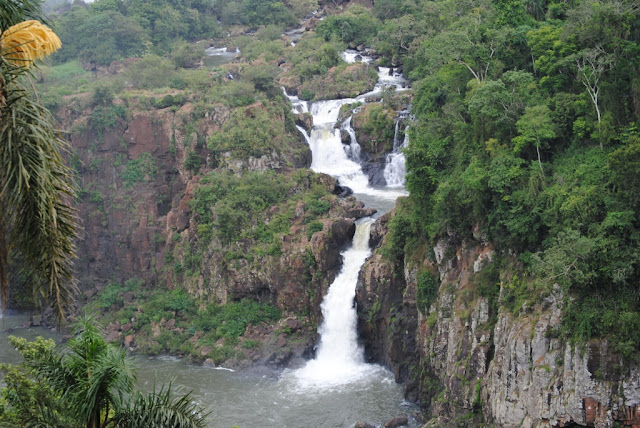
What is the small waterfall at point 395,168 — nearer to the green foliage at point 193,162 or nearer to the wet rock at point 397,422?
the green foliage at point 193,162

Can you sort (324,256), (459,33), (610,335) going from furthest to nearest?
(324,256) → (459,33) → (610,335)

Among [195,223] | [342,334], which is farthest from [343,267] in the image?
[195,223]

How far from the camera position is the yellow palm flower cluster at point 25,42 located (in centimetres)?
633

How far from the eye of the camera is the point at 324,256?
36.9 meters

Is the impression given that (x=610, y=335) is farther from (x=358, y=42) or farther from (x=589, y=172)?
(x=358, y=42)

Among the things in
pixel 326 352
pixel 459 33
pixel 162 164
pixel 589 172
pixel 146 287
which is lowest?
pixel 146 287

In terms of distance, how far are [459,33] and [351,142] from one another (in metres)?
14.0

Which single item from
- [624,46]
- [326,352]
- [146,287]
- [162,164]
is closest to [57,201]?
[624,46]

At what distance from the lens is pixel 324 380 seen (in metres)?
32.5

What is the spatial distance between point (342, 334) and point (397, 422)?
7.94 m

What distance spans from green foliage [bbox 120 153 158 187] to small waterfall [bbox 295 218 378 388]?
1761 cm

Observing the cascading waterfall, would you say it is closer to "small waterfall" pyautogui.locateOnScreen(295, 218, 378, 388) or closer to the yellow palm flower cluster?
"small waterfall" pyautogui.locateOnScreen(295, 218, 378, 388)

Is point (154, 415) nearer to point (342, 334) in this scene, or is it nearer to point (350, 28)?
point (342, 334)

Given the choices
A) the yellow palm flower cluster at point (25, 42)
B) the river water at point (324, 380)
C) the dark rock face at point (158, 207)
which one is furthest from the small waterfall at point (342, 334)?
the yellow palm flower cluster at point (25, 42)
